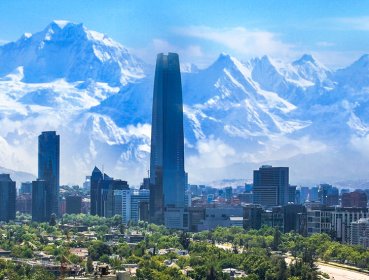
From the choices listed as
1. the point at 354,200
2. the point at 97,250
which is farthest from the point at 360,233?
the point at 354,200

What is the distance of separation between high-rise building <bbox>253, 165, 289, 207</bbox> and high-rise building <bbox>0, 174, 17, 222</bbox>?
89.6 feet

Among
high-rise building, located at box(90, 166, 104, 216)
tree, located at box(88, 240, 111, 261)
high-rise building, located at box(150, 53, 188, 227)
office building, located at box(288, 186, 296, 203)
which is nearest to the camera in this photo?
tree, located at box(88, 240, 111, 261)

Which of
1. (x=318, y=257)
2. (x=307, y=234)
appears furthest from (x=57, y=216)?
(x=318, y=257)

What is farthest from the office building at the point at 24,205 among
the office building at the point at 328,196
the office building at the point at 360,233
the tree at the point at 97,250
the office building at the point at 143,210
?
the tree at the point at 97,250

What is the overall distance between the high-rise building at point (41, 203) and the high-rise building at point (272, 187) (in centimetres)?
2350

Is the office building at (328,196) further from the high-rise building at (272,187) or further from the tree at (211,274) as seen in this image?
the tree at (211,274)

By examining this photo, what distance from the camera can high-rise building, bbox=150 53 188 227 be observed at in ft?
500

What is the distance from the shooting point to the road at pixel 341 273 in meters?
65.4

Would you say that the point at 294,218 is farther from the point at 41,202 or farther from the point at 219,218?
the point at 41,202

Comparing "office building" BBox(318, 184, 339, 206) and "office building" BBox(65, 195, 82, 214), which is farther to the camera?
"office building" BBox(318, 184, 339, 206)

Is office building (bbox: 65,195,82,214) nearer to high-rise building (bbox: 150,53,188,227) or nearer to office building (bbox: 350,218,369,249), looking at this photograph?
high-rise building (bbox: 150,53,188,227)

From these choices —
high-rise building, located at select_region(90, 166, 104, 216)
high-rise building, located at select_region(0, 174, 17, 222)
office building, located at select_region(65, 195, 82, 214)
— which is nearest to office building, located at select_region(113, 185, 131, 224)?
high-rise building, located at select_region(90, 166, 104, 216)

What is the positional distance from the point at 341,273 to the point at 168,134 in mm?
88980

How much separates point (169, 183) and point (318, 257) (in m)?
73.3
